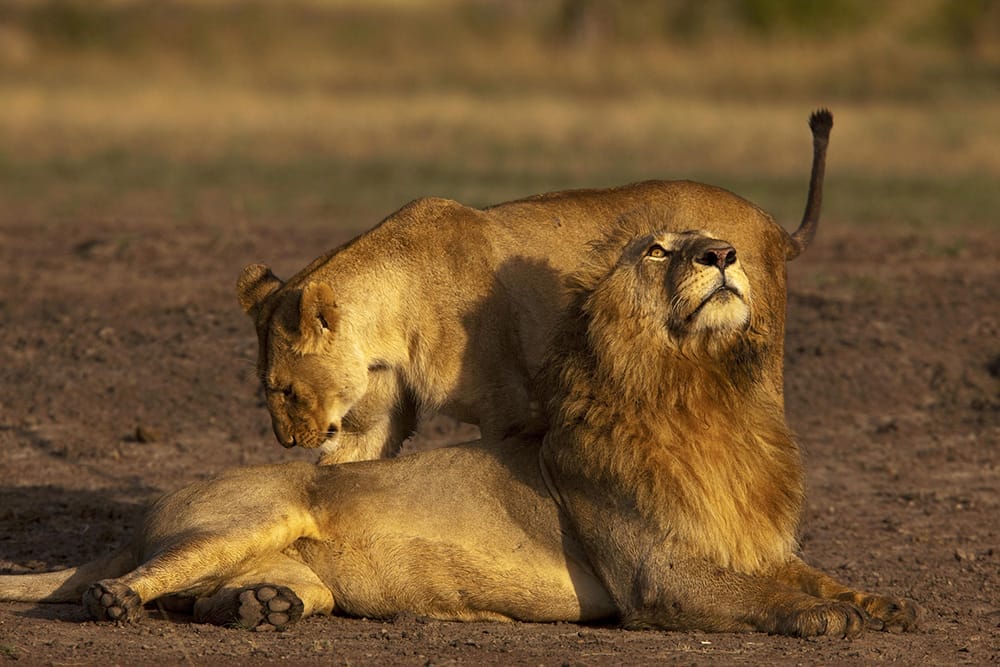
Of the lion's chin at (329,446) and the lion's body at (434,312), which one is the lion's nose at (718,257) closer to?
the lion's body at (434,312)

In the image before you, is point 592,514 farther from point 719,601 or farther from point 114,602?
point 114,602

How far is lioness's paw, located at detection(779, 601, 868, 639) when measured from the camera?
5391 millimetres

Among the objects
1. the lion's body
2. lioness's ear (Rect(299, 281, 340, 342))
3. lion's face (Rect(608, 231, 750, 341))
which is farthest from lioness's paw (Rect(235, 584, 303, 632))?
lion's face (Rect(608, 231, 750, 341))

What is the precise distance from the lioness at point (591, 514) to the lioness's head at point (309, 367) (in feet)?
2.12

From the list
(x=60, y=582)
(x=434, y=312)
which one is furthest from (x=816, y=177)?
(x=60, y=582)

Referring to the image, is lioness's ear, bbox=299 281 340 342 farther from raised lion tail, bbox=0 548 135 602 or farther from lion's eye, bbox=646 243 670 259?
lion's eye, bbox=646 243 670 259

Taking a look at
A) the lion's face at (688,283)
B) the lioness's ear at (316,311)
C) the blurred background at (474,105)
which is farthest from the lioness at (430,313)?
the blurred background at (474,105)

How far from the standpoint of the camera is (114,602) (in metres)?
5.53

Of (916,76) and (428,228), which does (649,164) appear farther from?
(428,228)

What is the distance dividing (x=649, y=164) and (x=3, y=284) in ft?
33.0

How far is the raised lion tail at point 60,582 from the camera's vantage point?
237 inches

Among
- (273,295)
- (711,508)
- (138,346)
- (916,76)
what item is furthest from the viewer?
(916,76)

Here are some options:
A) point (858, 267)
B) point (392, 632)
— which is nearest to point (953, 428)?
point (858, 267)

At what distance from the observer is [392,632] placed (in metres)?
5.64
